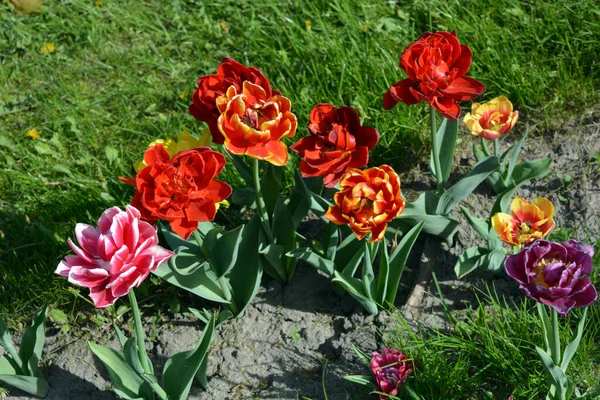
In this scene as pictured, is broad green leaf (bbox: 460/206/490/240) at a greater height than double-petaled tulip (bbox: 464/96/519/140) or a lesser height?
lesser

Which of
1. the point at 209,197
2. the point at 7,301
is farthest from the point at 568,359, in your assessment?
the point at 7,301

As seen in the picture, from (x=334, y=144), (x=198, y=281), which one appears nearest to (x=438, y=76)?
(x=334, y=144)

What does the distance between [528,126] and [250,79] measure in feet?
4.41

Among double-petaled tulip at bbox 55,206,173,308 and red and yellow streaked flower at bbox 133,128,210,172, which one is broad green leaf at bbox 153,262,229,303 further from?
double-petaled tulip at bbox 55,206,173,308

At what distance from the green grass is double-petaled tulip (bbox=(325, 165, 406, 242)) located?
0.90 meters

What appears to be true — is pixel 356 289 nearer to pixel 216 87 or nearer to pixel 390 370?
pixel 390 370

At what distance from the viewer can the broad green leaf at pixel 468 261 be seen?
2334mm

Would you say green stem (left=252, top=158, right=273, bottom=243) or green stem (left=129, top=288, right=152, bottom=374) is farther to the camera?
green stem (left=252, top=158, right=273, bottom=243)

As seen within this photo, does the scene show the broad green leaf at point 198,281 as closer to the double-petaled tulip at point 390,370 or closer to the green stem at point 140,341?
the green stem at point 140,341

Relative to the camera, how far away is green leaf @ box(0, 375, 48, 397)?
2.20 meters

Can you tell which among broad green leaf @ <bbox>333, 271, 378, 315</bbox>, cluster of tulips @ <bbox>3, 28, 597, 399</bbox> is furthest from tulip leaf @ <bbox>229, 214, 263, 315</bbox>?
broad green leaf @ <bbox>333, 271, 378, 315</bbox>

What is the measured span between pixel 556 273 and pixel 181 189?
2.93ft

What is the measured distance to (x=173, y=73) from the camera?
3445 mm

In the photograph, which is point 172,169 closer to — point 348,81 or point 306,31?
point 348,81
